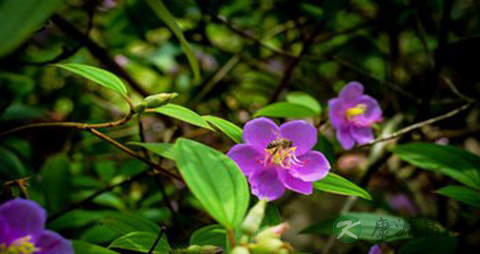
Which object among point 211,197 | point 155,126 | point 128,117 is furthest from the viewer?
point 155,126

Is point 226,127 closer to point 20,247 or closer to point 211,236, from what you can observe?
point 211,236

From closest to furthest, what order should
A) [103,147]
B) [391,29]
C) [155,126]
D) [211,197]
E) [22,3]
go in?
[22,3]
[211,197]
[103,147]
[391,29]
[155,126]

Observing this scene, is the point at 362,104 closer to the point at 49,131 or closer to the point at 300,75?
the point at 300,75

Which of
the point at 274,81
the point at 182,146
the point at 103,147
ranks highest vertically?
the point at 274,81

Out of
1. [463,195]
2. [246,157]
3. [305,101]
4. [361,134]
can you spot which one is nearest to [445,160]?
[463,195]

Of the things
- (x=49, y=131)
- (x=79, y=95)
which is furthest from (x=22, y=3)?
(x=49, y=131)

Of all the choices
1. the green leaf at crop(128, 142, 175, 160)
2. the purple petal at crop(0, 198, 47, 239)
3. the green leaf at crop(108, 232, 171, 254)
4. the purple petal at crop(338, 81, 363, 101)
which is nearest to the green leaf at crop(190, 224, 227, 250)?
the green leaf at crop(108, 232, 171, 254)

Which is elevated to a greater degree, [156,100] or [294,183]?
[156,100]

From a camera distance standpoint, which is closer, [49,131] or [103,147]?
[103,147]
